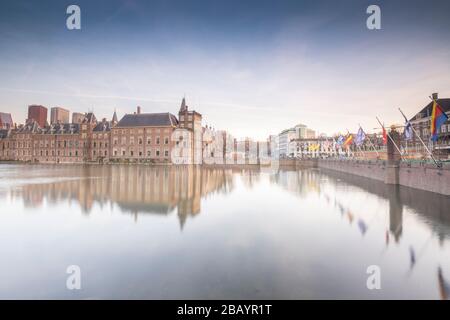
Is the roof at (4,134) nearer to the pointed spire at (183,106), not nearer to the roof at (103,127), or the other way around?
the roof at (103,127)

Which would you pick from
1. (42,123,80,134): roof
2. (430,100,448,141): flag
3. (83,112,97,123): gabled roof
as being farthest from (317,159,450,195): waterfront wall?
(42,123,80,134): roof

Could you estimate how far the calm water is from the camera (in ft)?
23.0

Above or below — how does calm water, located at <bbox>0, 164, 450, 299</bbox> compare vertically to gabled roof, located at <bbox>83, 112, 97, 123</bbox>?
below

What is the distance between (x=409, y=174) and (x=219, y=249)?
28.2 metres

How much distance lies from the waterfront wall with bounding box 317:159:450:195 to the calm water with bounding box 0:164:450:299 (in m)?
5.04

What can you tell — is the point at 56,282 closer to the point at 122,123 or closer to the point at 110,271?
the point at 110,271

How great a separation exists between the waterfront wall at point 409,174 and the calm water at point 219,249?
5.04 metres

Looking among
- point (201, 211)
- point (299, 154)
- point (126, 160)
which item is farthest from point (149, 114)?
point (299, 154)

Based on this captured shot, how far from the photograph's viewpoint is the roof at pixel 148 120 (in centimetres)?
7996

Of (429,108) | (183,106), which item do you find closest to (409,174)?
(429,108)

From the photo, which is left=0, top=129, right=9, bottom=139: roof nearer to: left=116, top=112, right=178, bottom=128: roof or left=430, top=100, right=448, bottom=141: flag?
left=116, top=112, right=178, bottom=128: roof

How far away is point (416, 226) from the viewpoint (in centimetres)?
1342

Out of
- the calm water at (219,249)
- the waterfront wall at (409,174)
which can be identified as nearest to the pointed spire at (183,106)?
the waterfront wall at (409,174)

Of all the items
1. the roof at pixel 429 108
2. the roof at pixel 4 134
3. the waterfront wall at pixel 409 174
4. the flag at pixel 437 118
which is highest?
the roof at pixel 429 108
